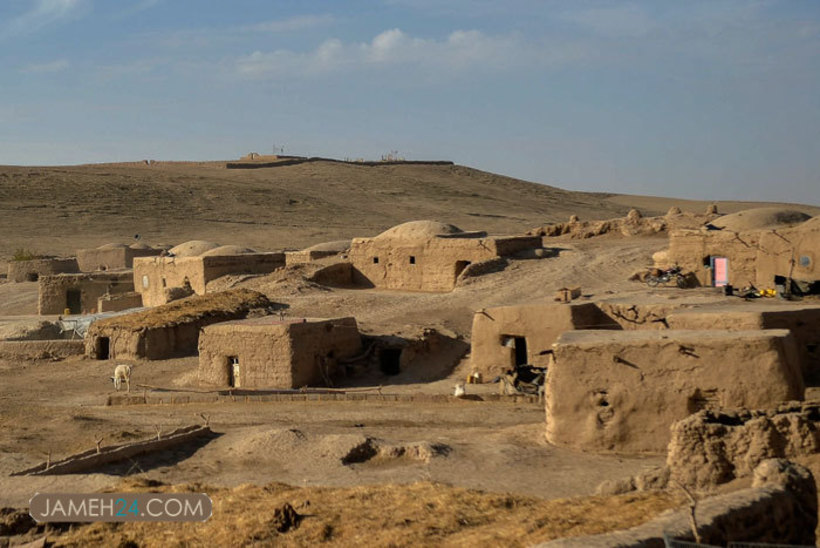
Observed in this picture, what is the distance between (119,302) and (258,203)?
117 feet

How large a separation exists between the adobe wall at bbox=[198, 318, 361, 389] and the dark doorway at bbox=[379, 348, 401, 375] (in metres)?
0.92

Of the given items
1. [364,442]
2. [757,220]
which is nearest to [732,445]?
[364,442]

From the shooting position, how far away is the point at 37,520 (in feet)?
30.1

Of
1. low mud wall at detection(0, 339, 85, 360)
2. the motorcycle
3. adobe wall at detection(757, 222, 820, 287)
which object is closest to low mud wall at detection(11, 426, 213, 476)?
low mud wall at detection(0, 339, 85, 360)

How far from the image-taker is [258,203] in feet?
204

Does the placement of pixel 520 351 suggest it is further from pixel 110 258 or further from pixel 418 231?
pixel 110 258

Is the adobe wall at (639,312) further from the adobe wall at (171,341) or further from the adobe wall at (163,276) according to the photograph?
the adobe wall at (163,276)

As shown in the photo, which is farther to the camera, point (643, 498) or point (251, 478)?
point (251, 478)

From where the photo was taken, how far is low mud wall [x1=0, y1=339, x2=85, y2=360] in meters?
21.2

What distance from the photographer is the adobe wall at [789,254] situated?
18.1 meters

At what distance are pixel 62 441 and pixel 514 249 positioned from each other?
13.3m

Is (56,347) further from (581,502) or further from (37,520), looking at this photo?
(581,502)

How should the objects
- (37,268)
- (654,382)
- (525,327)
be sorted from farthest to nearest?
1. (37,268)
2. (525,327)
3. (654,382)

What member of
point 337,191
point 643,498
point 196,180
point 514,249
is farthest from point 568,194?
point 643,498
